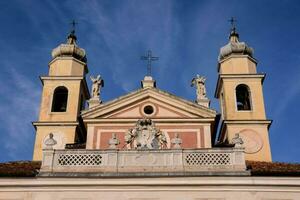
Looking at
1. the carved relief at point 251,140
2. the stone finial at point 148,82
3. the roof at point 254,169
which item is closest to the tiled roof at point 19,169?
the roof at point 254,169

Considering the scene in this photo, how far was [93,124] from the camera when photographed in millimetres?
23609

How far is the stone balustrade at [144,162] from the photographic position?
1869 centimetres

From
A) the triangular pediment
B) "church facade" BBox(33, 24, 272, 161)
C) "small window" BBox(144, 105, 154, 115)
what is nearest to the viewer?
"church facade" BBox(33, 24, 272, 161)

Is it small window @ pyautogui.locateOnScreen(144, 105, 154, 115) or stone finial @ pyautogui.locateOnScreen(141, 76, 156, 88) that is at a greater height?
stone finial @ pyautogui.locateOnScreen(141, 76, 156, 88)

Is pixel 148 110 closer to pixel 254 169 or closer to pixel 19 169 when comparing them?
pixel 254 169

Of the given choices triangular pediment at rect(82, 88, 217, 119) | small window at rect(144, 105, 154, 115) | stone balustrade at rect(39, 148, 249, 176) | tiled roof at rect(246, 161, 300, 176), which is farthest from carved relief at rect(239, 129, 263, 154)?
stone balustrade at rect(39, 148, 249, 176)

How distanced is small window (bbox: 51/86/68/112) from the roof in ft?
23.5

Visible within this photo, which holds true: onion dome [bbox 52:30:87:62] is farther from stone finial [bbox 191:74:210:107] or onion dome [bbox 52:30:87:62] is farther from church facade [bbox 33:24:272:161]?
stone finial [bbox 191:74:210:107]

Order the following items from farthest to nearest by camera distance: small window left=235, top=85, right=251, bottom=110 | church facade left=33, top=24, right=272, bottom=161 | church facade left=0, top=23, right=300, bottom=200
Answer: small window left=235, top=85, right=251, bottom=110 < church facade left=33, top=24, right=272, bottom=161 < church facade left=0, top=23, right=300, bottom=200

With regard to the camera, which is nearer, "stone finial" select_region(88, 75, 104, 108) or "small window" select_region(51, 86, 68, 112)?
"stone finial" select_region(88, 75, 104, 108)

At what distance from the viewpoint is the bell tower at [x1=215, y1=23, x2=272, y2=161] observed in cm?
2644

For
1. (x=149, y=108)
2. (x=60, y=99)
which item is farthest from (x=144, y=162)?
(x=60, y=99)

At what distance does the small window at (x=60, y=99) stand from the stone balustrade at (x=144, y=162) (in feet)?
30.2

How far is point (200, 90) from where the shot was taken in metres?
25.4
